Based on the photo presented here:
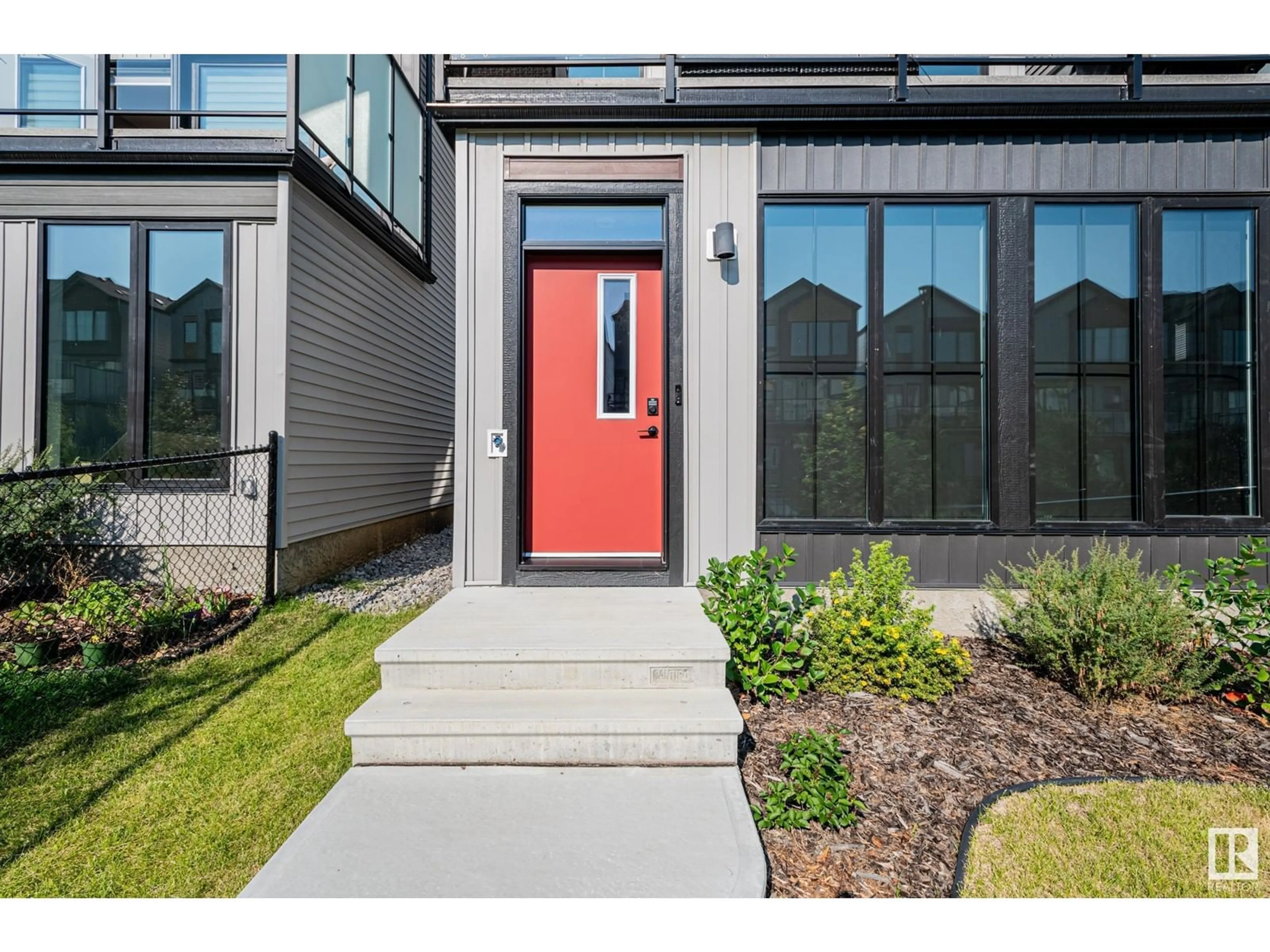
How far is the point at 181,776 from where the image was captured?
2.30m

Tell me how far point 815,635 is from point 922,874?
4.50ft

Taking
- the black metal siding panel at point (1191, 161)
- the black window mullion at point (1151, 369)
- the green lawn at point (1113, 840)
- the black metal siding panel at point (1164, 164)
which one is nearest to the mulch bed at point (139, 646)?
the green lawn at point (1113, 840)

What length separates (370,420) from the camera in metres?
6.36

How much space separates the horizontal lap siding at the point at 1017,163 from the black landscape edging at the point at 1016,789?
324 centimetres

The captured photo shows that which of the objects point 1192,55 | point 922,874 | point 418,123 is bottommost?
point 922,874

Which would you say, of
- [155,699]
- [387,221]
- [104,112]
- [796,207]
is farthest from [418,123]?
[155,699]

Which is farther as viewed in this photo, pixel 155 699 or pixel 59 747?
pixel 155 699

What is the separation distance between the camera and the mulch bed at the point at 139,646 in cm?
334

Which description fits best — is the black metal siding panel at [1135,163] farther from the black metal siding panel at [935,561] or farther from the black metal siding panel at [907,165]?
the black metal siding panel at [935,561]

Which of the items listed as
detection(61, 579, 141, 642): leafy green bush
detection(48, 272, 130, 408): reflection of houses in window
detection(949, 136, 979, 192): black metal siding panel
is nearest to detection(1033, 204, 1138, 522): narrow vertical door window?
detection(949, 136, 979, 192): black metal siding panel

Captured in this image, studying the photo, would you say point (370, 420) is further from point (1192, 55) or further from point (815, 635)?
point (1192, 55)

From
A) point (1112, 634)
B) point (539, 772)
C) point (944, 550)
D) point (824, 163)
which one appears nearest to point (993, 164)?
point (824, 163)

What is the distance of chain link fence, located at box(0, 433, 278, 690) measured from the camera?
3.54 metres
